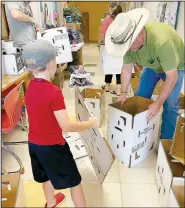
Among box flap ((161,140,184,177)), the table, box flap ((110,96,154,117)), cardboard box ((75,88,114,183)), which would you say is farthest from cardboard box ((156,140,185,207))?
the table

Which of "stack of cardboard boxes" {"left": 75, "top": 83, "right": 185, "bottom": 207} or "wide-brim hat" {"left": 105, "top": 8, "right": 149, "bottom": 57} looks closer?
"stack of cardboard boxes" {"left": 75, "top": 83, "right": 185, "bottom": 207}

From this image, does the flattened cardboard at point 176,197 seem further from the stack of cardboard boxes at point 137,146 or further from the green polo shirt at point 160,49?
the green polo shirt at point 160,49

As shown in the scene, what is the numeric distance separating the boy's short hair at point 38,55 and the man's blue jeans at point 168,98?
1132 mm

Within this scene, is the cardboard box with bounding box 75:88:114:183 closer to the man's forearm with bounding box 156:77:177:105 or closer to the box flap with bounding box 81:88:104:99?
the man's forearm with bounding box 156:77:177:105

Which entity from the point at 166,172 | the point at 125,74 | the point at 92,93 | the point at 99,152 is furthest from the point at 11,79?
the point at 166,172

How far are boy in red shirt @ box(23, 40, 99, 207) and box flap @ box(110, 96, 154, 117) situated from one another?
73 centimetres

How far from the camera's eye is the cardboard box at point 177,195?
1303 mm

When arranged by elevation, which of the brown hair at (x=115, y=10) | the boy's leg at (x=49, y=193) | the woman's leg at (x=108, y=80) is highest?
the brown hair at (x=115, y=10)

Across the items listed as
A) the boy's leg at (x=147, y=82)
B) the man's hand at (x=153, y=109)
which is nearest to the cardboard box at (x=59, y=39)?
the boy's leg at (x=147, y=82)

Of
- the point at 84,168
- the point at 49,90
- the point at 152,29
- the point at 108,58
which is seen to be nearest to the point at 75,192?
the point at 84,168

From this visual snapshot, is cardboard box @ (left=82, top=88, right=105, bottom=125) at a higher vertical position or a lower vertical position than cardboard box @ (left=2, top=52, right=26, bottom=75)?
lower

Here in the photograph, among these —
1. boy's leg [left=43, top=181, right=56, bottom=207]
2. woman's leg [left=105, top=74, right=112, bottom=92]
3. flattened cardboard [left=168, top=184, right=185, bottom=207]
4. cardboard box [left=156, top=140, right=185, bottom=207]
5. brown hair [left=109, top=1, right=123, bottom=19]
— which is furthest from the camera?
woman's leg [left=105, top=74, right=112, bottom=92]

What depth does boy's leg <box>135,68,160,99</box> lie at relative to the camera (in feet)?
6.90

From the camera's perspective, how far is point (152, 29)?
5.61 feet
